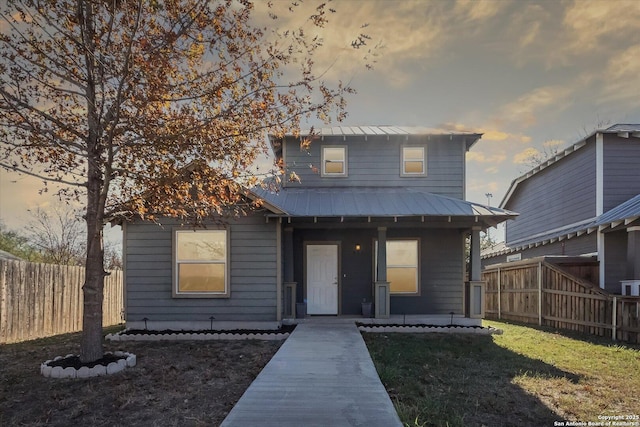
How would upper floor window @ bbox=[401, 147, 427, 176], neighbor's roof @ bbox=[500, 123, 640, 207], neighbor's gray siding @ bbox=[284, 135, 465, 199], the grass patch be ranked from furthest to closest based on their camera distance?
neighbor's roof @ bbox=[500, 123, 640, 207] < upper floor window @ bbox=[401, 147, 427, 176] < neighbor's gray siding @ bbox=[284, 135, 465, 199] < the grass patch

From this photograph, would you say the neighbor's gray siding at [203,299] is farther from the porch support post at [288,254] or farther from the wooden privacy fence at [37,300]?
the wooden privacy fence at [37,300]

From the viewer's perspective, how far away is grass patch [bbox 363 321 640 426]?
4477mm

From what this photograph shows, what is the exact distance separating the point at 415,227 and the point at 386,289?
5.79 feet

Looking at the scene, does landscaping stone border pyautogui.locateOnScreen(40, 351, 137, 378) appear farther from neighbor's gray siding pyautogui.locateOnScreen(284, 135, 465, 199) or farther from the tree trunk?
neighbor's gray siding pyautogui.locateOnScreen(284, 135, 465, 199)

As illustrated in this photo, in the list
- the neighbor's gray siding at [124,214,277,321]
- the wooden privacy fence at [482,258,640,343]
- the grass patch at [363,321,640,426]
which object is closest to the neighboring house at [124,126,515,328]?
the neighbor's gray siding at [124,214,277,321]

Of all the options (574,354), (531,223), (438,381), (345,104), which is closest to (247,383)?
(438,381)

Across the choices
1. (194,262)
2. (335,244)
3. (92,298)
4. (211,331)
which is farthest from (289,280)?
(92,298)

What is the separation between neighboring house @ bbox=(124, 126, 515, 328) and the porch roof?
3cm

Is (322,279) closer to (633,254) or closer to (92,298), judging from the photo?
(92,298)

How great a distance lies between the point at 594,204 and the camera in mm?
13328

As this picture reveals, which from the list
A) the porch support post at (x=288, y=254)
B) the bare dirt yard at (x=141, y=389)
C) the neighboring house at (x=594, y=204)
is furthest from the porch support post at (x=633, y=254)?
the bare dirt yard at (x=141, y=389)

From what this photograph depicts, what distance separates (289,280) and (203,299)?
2181 millimetres

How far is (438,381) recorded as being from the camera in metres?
5.65

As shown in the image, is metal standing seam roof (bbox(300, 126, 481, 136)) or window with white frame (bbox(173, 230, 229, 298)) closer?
window with white frame (bbox(173, 230, 229, 298))
